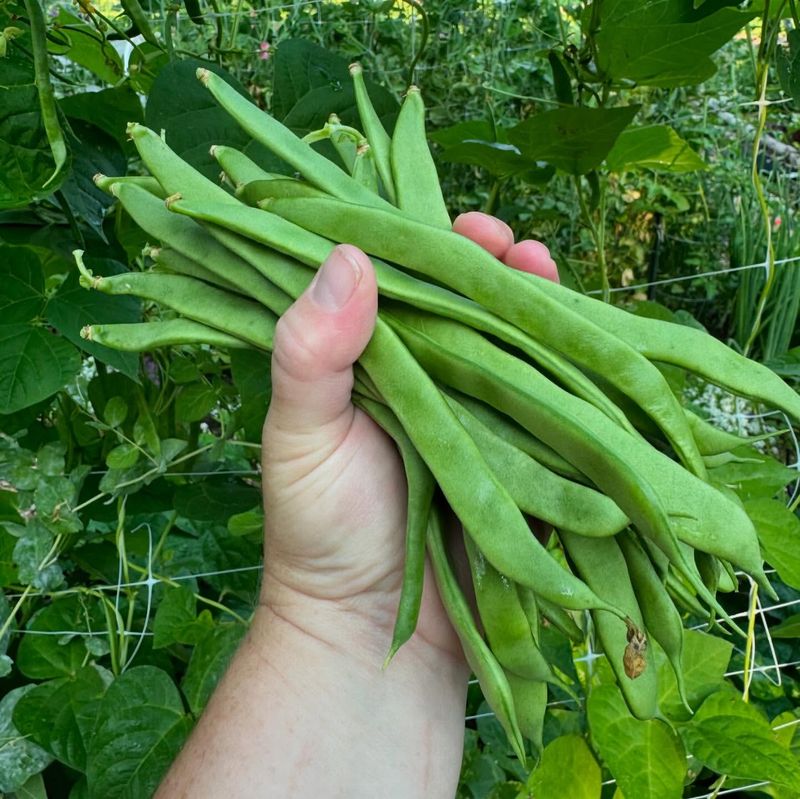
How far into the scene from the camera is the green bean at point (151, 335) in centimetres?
78

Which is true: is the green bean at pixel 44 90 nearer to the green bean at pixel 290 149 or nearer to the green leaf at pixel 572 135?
the green bean at pixel 290 149

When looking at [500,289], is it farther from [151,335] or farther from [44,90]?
[44,90]

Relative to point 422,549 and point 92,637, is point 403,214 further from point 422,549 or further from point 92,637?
point 92,637

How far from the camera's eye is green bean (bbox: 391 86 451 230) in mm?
→ 899

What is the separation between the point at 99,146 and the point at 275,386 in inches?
21.8

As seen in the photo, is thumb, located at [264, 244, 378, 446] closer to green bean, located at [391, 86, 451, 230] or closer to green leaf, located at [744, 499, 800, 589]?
green bean, located at [391, 86, 451, 230]

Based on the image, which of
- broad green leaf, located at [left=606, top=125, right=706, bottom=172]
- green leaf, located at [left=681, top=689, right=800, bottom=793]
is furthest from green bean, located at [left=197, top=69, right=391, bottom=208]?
green leaf, located at [left=681, top=689, right=800, bottom=793]

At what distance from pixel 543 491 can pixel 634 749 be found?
550mm

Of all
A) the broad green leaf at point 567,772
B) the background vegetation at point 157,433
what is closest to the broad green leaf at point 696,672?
the background vegetation at point 157,433

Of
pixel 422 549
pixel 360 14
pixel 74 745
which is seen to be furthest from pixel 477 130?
pixel 360 14

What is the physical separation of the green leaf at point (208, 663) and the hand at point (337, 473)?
0.59ft

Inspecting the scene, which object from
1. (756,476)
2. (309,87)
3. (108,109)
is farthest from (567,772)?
(108,109)

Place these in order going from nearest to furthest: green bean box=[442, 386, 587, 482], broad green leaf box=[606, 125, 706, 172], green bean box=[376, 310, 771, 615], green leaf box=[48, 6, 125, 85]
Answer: green bean box=[376, 310, 771, 615] < green bean box=[442, 386, 587, 482] < green leaf box=[48, 6, 125, 85] < broad green leaf box=[606, 125, 706, 172]

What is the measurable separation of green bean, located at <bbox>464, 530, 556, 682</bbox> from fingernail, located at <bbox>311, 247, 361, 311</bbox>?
250mm
